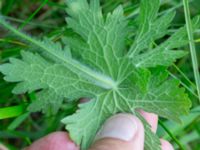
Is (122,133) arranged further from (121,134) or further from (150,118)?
(150,118)

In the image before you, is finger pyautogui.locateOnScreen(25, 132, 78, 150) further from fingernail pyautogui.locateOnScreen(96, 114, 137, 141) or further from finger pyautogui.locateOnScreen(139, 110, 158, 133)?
finger pyautogui.locateOnScreen(139, 110, 158, 133)

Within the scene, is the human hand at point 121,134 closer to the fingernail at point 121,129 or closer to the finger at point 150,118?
the fingernail at point 121,129

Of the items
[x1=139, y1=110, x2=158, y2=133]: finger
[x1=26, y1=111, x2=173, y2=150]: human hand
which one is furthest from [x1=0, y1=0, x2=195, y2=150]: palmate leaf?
[x1=139, y1=110, x2=158, y2=133]: finger

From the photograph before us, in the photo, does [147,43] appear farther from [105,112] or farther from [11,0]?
[11,0]

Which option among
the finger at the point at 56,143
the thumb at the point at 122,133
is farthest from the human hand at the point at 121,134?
the finger at the point at 56,143

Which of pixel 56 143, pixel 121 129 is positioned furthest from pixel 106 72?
pixel 56 143

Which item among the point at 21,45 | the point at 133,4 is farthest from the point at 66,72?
the point at 133,4
